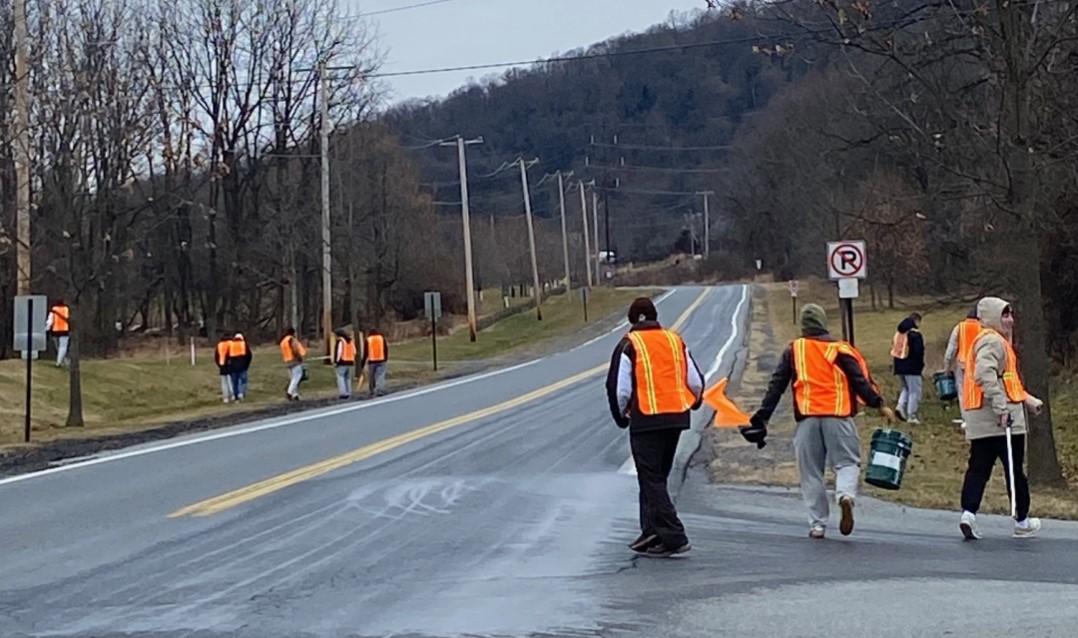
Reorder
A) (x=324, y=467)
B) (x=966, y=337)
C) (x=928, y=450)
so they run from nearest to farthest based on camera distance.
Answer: (x=966, y=337) → (x=324, y=467) → (x=928, y=450)

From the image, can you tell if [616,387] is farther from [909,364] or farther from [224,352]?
[224,352]

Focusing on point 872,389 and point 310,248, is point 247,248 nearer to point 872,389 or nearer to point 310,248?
point 310,248

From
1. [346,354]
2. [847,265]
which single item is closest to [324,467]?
[847,265]

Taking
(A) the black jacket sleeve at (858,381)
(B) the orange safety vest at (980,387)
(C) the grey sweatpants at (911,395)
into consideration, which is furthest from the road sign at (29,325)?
(B) the orange safety vest at (980,387)

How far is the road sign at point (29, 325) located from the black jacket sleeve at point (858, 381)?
16.3 meters

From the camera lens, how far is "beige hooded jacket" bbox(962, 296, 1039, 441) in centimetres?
1211

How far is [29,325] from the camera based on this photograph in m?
24.5

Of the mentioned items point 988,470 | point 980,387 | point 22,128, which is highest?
point 22,128

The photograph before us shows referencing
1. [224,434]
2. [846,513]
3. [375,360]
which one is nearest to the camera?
[846,513]

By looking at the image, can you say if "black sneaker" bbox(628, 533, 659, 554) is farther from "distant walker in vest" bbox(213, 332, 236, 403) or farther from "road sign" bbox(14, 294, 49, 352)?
"distant walker in vest" bbox(213, 332, 236, 403)

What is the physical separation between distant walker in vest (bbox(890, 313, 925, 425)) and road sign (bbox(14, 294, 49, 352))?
14631 mm

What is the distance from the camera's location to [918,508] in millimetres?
14023

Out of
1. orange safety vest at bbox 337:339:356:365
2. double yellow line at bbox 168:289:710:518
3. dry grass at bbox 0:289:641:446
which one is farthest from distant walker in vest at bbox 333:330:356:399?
double yellow line at bbox 168:289:710:518

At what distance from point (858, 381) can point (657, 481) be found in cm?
194
